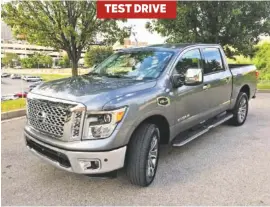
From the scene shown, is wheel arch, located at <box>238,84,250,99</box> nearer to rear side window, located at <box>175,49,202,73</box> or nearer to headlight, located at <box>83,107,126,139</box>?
rear side window, located at <box>175,49,202,73</box>

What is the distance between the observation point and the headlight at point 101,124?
289 cm

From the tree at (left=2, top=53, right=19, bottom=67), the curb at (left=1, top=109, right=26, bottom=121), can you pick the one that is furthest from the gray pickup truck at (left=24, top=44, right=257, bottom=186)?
the tree at (left=2, top=53, right=19, bottom=67)

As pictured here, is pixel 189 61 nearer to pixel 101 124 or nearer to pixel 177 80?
pixel 177 80

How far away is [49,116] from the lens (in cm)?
313

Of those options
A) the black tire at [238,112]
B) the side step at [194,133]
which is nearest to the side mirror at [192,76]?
the side step at [194,133]

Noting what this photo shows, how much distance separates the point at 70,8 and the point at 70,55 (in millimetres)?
1936

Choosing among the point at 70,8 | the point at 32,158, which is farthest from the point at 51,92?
the point at 70,8

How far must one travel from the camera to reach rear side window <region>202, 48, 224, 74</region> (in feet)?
15.9

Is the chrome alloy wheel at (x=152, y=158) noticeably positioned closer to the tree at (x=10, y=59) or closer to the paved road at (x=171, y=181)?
the paved road at (x=171, y=181)

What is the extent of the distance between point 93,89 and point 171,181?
151cm

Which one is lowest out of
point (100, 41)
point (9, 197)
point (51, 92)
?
point (9, 197)

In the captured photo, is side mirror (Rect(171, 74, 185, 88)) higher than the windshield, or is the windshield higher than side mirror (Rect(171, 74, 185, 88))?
the windshield

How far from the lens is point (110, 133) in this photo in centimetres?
292

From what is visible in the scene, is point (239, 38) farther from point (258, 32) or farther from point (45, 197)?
point (45, 197)
